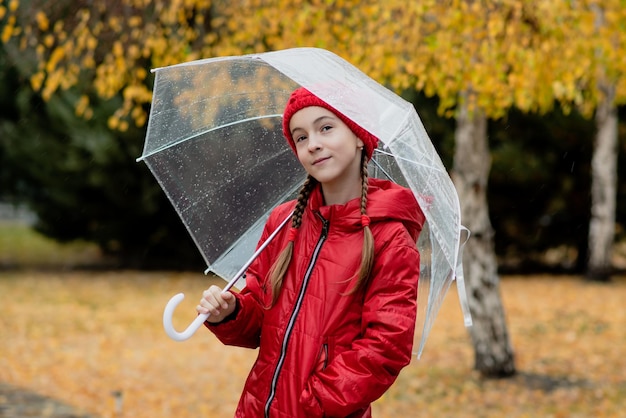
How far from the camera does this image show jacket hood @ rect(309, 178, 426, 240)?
2.47 meters

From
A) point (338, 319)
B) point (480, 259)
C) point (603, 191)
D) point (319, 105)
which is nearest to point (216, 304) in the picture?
point (338, 319)

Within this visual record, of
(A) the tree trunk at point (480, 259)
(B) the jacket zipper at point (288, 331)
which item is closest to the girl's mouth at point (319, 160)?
(B) the jacket zipper at point (288, 331)

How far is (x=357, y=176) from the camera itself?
261cm

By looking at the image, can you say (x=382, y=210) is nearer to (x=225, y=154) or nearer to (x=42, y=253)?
(x=225, y=154)

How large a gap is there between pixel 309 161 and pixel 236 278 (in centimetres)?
45

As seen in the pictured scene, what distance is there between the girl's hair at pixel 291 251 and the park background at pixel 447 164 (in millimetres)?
3002

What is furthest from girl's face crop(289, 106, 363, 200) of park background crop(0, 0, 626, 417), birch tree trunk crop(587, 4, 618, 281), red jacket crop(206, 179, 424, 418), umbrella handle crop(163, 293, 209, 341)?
birch tree trunk crop(587, 4, 618, 281)

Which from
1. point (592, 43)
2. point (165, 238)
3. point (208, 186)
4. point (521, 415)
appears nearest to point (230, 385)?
point (521, 415)

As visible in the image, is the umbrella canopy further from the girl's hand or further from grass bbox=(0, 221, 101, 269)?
grass bbox=(0, 221, 101, 269)

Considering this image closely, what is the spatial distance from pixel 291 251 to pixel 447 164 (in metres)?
13.2

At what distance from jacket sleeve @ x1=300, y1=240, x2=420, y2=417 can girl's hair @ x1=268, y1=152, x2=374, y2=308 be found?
40mm

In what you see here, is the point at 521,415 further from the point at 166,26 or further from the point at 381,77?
the point at 166,26

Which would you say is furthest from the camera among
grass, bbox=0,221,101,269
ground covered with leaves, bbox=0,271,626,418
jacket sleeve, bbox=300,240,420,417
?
grass, bbox=0,221,101,269

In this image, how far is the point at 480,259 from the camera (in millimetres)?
7426
